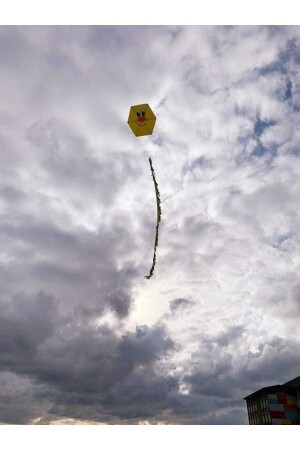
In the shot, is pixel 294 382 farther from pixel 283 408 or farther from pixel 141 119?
pixel 141 119

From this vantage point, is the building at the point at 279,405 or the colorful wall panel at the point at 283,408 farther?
the building at the point at 279,405

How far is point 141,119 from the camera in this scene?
25.8m

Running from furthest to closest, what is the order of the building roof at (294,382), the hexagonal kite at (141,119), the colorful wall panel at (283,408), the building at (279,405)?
the building roof at (294,382) → the building at (279,405) → the colorful wall panel at (283,408) → the hexagonal kite at (141,119)

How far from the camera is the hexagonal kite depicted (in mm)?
25500

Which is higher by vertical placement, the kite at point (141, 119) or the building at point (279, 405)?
the kite at point (141, 119)

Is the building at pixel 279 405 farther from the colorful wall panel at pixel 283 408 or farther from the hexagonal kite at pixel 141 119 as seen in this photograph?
the hexagonal kite at pixel 141 119

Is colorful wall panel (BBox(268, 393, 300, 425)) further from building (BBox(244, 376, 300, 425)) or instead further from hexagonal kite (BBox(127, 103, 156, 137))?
hexagonal kite (BBox(127, 103, 156, 137))

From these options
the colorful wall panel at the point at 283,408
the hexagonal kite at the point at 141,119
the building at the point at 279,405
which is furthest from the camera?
the building at the point at 279,405

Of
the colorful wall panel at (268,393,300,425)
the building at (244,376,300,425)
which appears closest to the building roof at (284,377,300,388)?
the building at (244,376,300,425)

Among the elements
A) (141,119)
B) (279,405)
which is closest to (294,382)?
(279,405)

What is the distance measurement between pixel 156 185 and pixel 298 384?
9703 cm

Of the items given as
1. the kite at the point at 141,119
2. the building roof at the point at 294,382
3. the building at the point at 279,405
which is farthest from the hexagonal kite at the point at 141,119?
the building roof at the point at 294,382

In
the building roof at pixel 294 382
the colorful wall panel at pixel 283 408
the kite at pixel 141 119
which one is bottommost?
the colorful wall panel at pixel 283 408

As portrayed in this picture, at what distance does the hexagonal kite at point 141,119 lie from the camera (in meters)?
25.5
